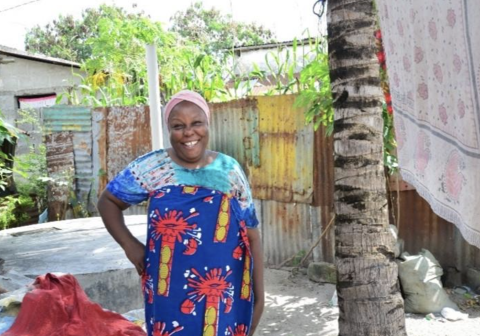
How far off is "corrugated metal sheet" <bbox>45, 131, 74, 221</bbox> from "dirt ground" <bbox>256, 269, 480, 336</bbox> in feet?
14.2

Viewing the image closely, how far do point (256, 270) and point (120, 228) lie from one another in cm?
61

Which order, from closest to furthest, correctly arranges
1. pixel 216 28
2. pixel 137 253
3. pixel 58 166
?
pixel 137 253, pixel 58 166, pixel 216 28

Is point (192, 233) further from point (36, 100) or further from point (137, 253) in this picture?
point (36, 100)

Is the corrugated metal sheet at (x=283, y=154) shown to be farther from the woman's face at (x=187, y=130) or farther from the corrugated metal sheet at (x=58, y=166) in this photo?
the woman's face at (x=187, y=130)

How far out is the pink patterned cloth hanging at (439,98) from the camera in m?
1.62

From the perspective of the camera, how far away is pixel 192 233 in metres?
2.31

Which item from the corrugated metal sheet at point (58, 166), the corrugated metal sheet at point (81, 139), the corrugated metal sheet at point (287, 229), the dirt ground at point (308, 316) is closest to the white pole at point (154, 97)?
the corrugated metal sheet at point (287, 229)

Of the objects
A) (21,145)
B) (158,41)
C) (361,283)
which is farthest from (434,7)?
(21,145)

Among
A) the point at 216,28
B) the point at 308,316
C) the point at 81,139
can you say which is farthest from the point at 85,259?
the point at 216,28

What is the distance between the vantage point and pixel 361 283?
8.59 ft

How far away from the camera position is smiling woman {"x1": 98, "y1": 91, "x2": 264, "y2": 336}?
91.2 inches

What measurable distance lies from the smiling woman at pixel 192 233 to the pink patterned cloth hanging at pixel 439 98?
0.73 m

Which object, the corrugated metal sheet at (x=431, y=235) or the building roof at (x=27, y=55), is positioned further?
the building roof at (x=27, y=55)

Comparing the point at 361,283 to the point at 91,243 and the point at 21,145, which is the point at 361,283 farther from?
the point at 21,145
